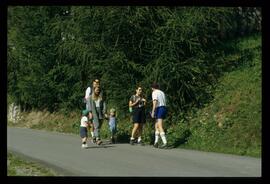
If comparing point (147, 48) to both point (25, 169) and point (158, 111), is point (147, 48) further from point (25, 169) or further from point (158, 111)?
point (25, 169)

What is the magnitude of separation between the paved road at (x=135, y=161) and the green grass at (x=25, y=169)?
23 cm

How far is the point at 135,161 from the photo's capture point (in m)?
12.2

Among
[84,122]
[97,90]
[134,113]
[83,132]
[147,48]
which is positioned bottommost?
[83,132]

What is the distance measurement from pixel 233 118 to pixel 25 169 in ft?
21.0

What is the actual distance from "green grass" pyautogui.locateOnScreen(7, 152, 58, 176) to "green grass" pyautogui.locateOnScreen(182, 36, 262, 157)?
15.1ft

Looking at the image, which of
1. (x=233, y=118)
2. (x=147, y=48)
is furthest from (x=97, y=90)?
(x=233, y=118)

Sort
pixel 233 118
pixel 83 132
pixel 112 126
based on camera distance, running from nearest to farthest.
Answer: pixel 83 132 < pixel 233 118 < pixel 112 126

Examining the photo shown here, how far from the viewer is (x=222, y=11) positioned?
1873cm

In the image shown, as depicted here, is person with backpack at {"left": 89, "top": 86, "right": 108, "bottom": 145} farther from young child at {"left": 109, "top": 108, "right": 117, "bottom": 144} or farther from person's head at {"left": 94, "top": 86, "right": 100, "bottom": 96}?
young child at {"left": 109, "top": 108, "right": 117, "bottom": 144}

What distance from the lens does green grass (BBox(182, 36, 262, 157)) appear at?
14.2m

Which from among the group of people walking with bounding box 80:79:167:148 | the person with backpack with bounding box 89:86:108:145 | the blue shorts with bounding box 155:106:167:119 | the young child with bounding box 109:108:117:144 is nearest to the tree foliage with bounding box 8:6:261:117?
the young child with bounding box 109:108:117:144

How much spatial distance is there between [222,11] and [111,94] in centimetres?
442

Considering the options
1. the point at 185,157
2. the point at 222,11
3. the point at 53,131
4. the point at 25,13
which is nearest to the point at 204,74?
the point at 222,11
